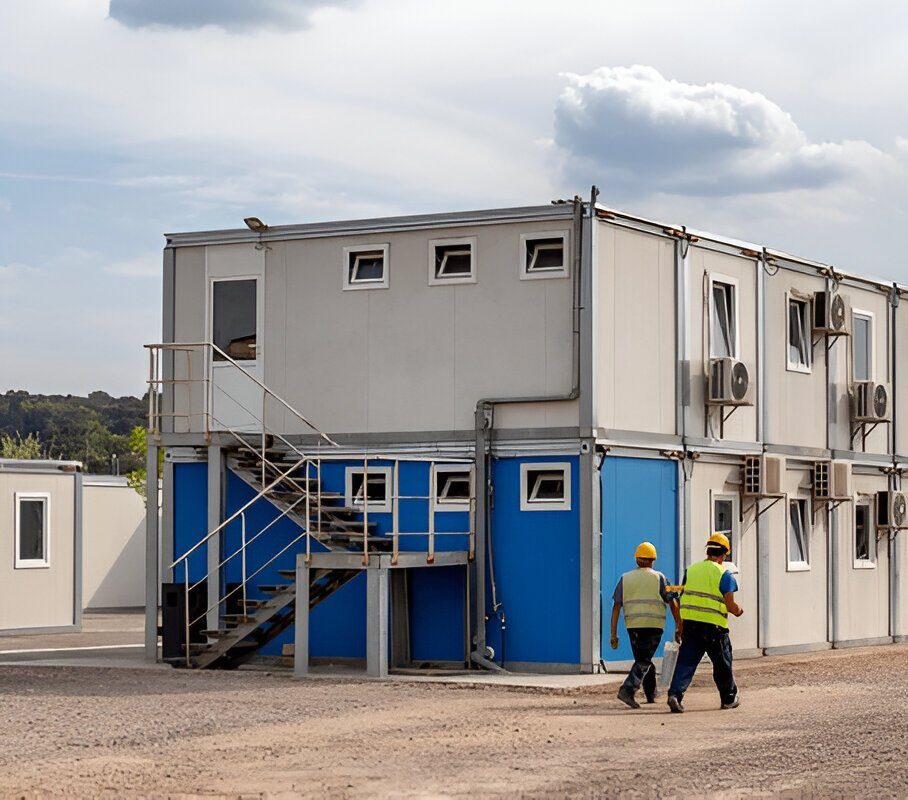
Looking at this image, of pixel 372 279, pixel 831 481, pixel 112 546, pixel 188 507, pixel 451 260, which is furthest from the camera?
pixel 112 546

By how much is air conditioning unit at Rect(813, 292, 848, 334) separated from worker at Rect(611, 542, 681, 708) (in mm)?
10069

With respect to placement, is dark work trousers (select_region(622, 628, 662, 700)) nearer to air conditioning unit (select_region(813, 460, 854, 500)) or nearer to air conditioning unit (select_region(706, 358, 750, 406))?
air conditioning unit (select_region(706, 358, 750, 406))

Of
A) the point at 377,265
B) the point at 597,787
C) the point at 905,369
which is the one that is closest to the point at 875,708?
the point at 597,787

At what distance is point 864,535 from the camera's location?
93.0 feet

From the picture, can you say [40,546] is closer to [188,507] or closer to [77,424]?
[188,507]

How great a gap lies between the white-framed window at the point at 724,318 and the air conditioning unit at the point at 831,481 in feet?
9.52


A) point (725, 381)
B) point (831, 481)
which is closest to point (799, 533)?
point (831, 481)

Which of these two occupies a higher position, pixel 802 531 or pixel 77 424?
pixel 77 424

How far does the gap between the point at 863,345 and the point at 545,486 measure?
357 inches

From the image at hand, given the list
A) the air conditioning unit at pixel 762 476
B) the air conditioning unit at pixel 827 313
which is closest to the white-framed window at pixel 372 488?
the air conditioning unit at pixel 762 476

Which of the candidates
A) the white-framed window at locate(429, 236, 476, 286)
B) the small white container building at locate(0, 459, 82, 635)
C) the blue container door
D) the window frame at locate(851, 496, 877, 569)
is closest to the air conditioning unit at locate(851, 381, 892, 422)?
the window frame at locate(851, 496, 877, 569)

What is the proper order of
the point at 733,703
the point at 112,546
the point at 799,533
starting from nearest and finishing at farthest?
1. the point at 733,703
2. the point at 799,533
3. the point at 112,546

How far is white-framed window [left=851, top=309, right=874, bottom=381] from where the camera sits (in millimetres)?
28500

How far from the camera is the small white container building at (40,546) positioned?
31.3 m
